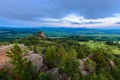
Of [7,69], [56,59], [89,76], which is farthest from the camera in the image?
[56,59]

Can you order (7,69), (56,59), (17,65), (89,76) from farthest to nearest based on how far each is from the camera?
1. (56,59)
2. (89,76)
3. (7,69)
4. (17,65)

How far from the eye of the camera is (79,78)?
7112cm

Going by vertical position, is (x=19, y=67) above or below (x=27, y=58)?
below

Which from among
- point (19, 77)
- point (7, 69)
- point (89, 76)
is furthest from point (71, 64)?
point (7, 69)

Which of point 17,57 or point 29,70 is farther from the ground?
point 17,57

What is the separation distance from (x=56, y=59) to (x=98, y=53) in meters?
19.2

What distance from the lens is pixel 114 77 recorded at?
87188mm

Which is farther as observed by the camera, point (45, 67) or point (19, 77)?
point (45, 67)

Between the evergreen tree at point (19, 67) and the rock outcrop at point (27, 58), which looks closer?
the evergreen tree at point (19, 67)

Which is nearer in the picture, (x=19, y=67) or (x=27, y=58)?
(x=19, y=67)

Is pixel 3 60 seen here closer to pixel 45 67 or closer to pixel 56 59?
pixel 45 67

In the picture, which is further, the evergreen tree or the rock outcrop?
the rock outcrop

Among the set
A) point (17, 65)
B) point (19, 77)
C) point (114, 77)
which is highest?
point (17, 65)

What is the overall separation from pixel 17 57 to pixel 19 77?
634cm
